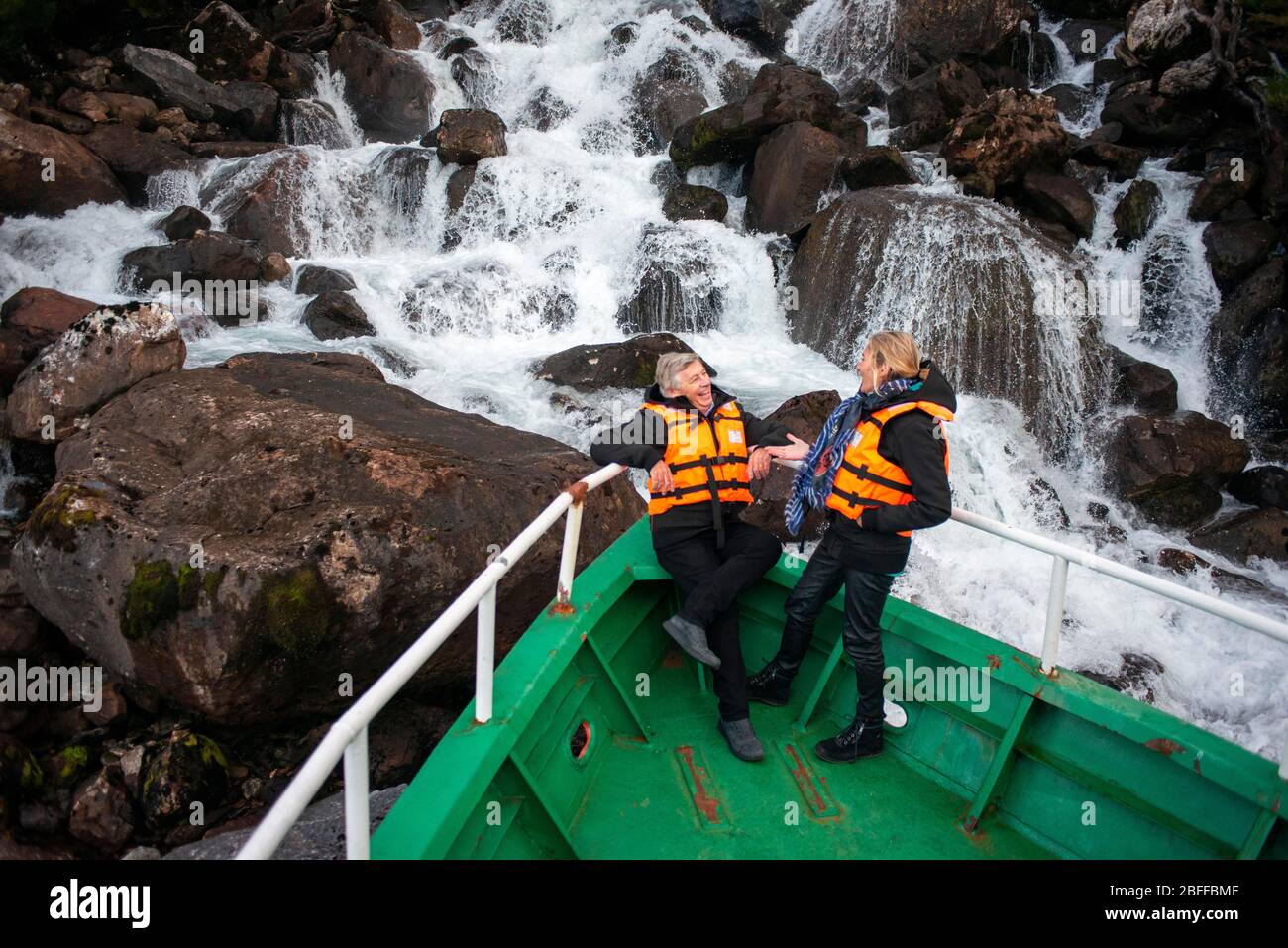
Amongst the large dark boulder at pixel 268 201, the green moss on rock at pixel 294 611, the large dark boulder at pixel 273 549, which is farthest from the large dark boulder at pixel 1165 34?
the green moss on rock at pixel 294 611

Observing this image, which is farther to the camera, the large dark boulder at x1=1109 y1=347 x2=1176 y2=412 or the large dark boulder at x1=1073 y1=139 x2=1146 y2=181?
the large dark boulder at x1=1073 y1=139 x2=1146 y2=181

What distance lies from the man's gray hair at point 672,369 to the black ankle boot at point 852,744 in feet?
5.78

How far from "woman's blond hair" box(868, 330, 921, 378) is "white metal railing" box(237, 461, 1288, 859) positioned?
0.69 m

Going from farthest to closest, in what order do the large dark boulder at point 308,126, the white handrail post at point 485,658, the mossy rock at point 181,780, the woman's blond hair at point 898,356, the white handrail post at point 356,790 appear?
the large dark boulder at point 308,126
the mossy rock at point 181,780
the woman's blond hair at point 898,356
the white handrail post at point 485,658
the white handrail post at point 356,790

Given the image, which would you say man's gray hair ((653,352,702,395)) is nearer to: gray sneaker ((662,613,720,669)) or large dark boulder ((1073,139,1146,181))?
gray sneaker ((662,613,720,669))

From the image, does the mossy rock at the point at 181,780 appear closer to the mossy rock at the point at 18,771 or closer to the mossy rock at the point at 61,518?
the mossy rock at the point at 18,771

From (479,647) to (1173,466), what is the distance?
9170 millimetres

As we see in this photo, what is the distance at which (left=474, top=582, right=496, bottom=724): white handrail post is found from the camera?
291 centimetres

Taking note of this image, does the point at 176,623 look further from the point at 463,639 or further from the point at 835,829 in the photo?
the point at 835,829

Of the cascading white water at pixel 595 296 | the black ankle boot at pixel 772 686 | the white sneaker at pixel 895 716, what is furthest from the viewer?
the cascading white water at pixel 595 296

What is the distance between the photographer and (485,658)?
2992mm

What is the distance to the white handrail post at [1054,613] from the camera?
341cm

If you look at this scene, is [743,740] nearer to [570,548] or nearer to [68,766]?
[570,548]

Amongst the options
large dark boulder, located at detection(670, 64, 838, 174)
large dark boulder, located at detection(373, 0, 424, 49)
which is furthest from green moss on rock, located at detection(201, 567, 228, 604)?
large dark boulder, located at detection(373, 0, 424, 49)
